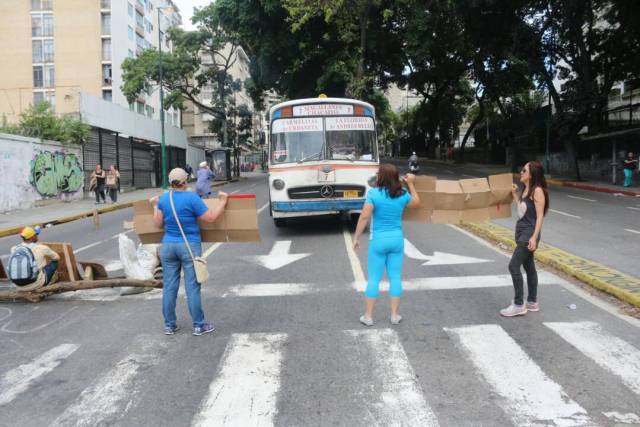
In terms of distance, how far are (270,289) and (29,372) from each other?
338 centimetres

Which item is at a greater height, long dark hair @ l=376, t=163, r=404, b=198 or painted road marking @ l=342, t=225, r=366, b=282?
long dark hair @ l=376, t=163, r=404, b=198

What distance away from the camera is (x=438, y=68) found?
43188mm

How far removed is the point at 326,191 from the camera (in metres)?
12.0

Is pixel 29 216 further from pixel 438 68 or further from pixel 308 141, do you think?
pixel 438 68

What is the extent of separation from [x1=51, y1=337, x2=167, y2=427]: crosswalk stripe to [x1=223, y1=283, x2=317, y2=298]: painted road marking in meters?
2.29

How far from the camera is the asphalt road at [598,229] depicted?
9469 millimetres

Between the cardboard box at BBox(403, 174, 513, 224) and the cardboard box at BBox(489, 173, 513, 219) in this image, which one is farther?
the cardboard box at BBox(489, 173, 513, 219)

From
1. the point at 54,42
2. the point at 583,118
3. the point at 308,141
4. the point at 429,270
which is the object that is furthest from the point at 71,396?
the point at 54,42

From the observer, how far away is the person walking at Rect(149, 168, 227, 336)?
5.56 m

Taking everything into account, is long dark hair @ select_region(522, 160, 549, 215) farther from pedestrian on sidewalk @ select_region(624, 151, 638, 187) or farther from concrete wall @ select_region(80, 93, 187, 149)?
concrete wall @ select_region(80, 93, 187, 149)

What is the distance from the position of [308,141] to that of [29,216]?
38.6 ft

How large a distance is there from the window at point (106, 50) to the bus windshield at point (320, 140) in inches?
2010

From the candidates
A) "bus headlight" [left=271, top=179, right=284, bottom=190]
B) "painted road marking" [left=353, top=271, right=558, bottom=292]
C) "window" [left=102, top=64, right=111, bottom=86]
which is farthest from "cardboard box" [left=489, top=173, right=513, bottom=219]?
"window" [left=102, top=64, right=111, bottom=86]

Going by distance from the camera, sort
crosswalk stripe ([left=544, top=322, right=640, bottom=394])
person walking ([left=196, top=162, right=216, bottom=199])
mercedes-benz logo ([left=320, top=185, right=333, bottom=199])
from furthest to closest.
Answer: person walking ([left=196, top=162, right=216, bottom=199]) → mercedes-benz logo ([left=320, top=185, right=333, bottom=199]) → crosswalk stripe ([left=544, top=322, right=640, bottom=394])
